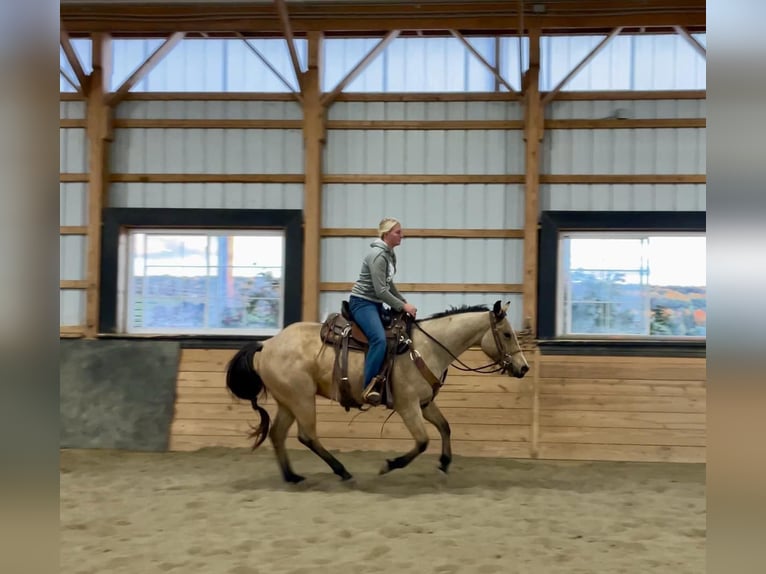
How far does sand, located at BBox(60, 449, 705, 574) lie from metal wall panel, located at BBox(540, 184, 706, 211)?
8.58 feet

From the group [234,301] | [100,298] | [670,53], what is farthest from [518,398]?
[100,298]

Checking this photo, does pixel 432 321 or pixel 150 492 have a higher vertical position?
pixel 432 321

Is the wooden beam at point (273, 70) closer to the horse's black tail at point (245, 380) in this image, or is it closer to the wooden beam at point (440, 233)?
the wooden beam at point (440, 233)

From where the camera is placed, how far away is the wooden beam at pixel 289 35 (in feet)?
→ 19.4

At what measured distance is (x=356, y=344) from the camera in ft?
15.2

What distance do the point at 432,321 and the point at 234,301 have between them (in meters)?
2.88

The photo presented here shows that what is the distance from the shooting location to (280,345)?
473cm

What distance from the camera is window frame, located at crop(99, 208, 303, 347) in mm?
6633

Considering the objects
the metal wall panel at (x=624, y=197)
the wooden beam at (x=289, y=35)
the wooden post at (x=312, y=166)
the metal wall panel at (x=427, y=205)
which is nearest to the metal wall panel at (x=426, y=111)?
the wooden post at (x=312, y=166)

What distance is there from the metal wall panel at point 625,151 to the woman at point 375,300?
9.07 ft

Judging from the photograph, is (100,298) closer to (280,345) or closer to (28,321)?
(280,345)

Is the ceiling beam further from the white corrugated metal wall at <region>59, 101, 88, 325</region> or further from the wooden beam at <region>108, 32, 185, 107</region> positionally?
the white corrugated metal wall at <region>59, 101, 88, 325</region>

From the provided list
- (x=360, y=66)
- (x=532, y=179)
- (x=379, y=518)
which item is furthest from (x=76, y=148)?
(x=379, y=518)

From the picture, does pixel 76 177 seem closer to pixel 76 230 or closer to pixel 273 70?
pixel 76 230
